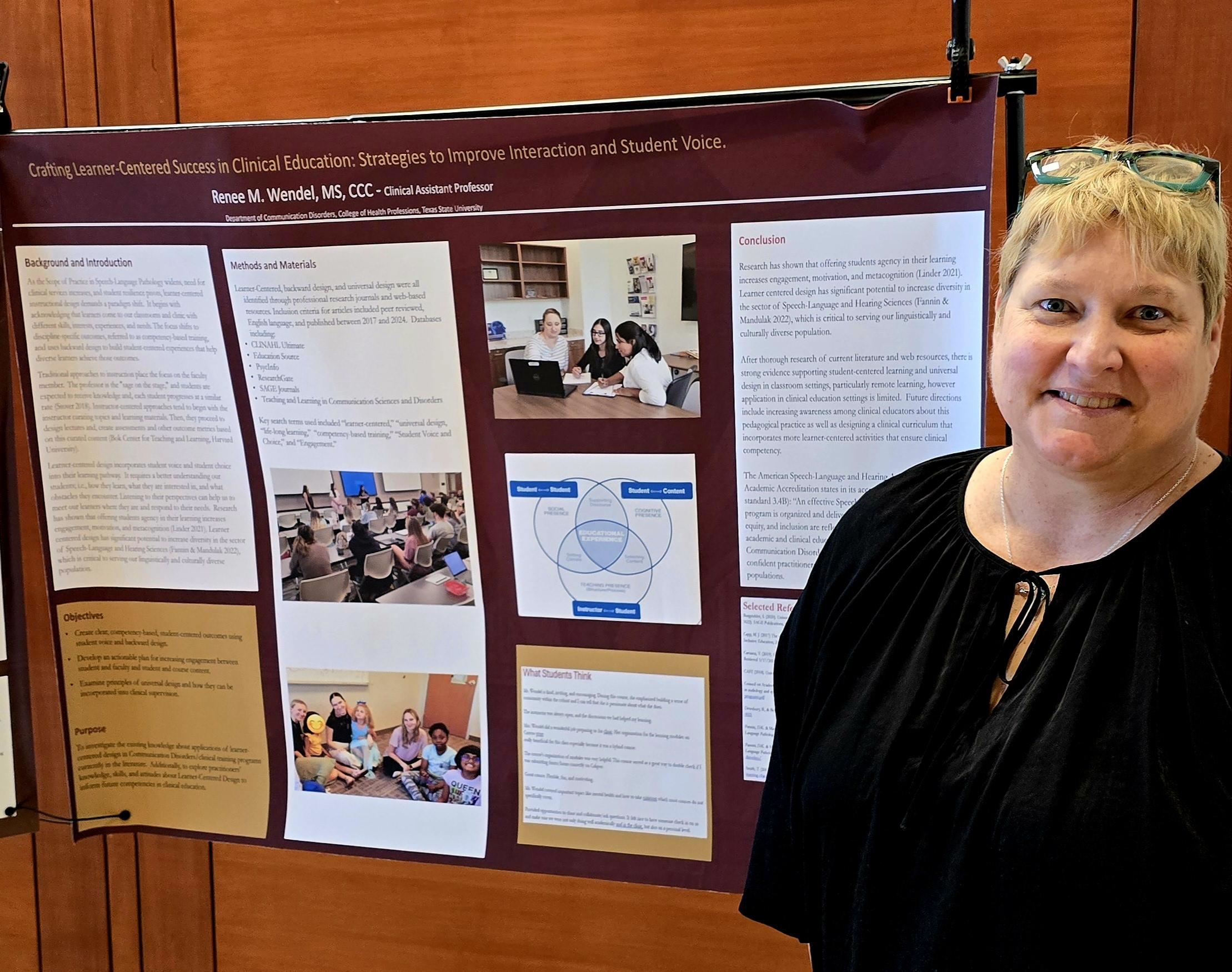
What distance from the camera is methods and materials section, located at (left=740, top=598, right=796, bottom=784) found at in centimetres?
151

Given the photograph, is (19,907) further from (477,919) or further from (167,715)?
(477,919)

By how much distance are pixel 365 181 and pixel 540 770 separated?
36.6 inches

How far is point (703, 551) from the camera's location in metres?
1.52

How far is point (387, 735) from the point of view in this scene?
1674mm

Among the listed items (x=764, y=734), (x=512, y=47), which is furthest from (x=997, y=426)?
(x=512, y=47)

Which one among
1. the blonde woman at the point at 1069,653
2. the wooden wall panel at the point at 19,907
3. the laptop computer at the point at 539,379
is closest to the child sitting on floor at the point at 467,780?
the laptop computer at the point at 539,379

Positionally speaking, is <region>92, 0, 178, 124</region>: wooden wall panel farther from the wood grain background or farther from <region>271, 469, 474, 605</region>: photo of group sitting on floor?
<region>271, 469, 474, 605</region>: photo of group sitting on floor

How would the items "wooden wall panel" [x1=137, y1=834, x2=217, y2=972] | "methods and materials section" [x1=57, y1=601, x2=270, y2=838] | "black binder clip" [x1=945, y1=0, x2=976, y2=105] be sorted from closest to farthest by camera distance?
"black binder clip" [x1=945, y1=0, x2=976, y2=105] → "methods and materials section" [x1=57, y1=601, x2=270, y2=838] → "wooden wall panel" [x1=137, y1=834, x2=217, y2=972]

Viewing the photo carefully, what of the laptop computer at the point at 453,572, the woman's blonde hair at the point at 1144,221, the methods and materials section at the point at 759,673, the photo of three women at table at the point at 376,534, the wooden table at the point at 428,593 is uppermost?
the woman's blonde hair at the point at 1144,221

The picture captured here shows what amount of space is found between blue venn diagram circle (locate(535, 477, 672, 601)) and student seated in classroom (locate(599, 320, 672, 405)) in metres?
0.13

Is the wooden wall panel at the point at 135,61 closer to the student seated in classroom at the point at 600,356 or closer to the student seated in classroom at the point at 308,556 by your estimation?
the student seated in classroom at the point at 308,556

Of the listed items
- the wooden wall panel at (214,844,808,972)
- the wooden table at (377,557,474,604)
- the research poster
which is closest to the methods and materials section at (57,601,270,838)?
the research poster

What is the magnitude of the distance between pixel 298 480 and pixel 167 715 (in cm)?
49

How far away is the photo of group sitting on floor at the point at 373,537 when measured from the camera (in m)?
1.59
